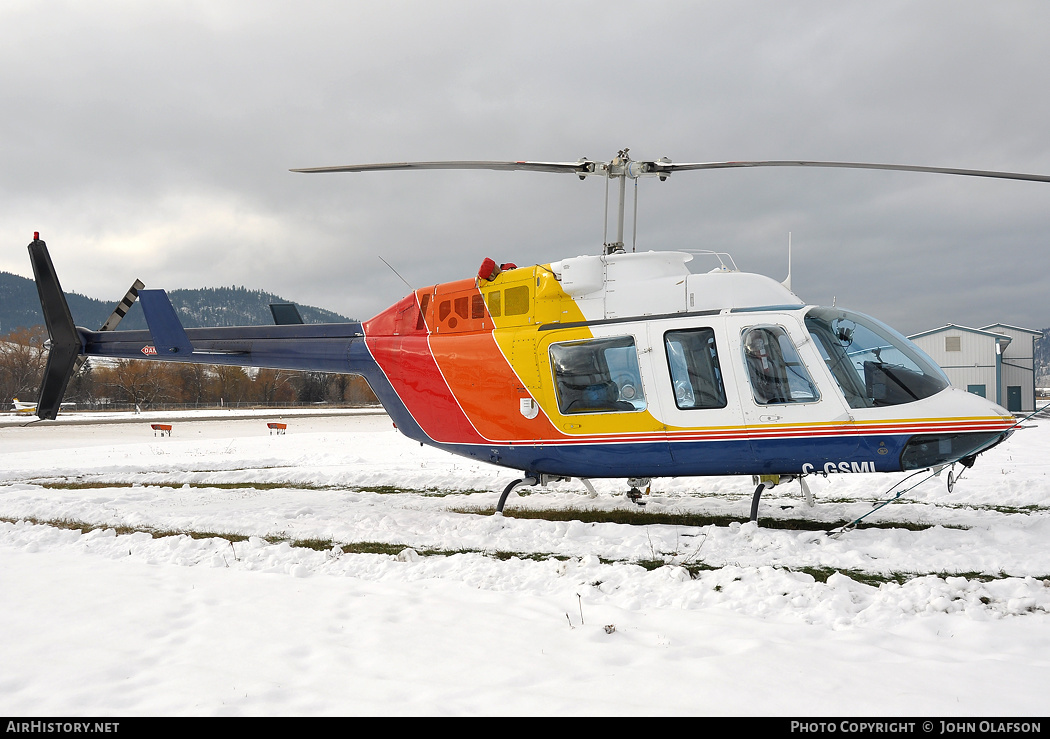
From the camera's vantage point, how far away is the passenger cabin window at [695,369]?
7121 millimetres

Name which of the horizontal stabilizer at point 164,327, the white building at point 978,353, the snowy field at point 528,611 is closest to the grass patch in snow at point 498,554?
the snowy field at point 528,611

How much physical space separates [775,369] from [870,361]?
1019 millimetres

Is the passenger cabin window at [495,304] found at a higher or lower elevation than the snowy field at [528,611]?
higher

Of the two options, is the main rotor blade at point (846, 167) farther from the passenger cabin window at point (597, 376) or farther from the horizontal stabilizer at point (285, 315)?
the horizontal stabilizer at point (285, 315)

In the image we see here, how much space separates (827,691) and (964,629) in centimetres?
175

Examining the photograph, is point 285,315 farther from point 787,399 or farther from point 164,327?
point 787,399

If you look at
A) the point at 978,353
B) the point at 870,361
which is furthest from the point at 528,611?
the point at 978,353

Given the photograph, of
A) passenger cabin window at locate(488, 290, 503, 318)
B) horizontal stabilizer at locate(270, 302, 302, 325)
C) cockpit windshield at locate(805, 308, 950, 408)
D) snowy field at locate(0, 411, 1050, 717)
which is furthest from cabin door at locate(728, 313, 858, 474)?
horizontal stabilizer at locate(270, 302, 302, 325)

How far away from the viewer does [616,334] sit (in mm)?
7523

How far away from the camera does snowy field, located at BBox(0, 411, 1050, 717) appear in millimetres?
3295

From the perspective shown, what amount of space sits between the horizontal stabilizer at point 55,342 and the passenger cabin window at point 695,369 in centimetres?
1080

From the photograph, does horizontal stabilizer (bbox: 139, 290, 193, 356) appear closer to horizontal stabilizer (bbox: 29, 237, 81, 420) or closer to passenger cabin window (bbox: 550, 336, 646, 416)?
horizontal stabilizer (bbox: 29, 237, 81, 420)

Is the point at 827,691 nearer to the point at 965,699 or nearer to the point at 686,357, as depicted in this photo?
the point at 965,699

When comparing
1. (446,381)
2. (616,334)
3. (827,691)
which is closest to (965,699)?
(827,691)
